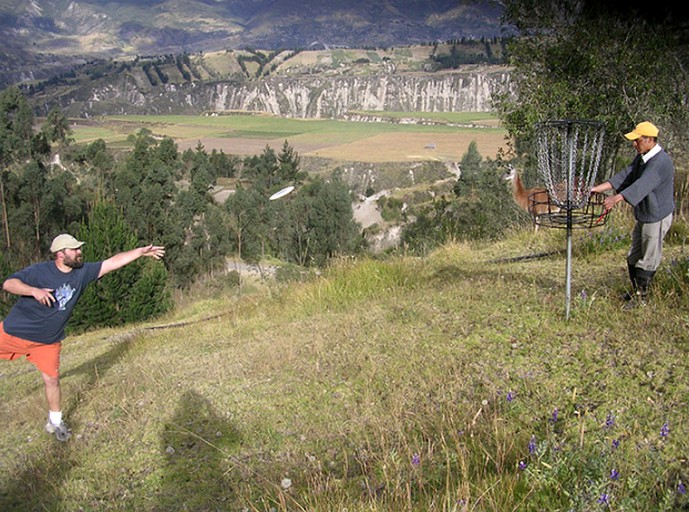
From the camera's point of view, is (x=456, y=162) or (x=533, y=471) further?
(x=456, y=162)

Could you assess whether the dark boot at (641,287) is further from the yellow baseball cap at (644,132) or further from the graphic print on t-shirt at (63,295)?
the graphic print on t-shirt at (63,295)

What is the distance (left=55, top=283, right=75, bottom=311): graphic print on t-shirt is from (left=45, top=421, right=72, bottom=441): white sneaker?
44.9 inches

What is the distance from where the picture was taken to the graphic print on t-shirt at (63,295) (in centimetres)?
591

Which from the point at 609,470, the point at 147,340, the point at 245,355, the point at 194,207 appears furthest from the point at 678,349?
the point at 194,207

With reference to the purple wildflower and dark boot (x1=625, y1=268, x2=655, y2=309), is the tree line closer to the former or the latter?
dark boot (x1=625, y1=268, x2=655, y2=309)

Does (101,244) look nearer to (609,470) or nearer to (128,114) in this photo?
(609,470)

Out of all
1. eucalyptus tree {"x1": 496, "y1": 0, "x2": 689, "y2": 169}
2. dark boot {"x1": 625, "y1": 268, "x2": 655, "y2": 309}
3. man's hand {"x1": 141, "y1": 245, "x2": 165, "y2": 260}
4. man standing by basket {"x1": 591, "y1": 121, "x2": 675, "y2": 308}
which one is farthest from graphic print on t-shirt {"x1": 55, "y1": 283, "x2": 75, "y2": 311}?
eucalyptus tree {"x1": 496, "y1": 0, "x2": 689, "y2": 169}

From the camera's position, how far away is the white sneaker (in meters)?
5.91

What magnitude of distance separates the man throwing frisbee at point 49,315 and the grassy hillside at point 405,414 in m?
0.63

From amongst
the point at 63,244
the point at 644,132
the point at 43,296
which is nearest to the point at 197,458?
the point at 43,296

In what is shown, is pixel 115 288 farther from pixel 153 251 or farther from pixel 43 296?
pixel 43 296

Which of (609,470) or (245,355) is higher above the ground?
(609,470)

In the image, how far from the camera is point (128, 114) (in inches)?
7116

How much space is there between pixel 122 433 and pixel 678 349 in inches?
195
